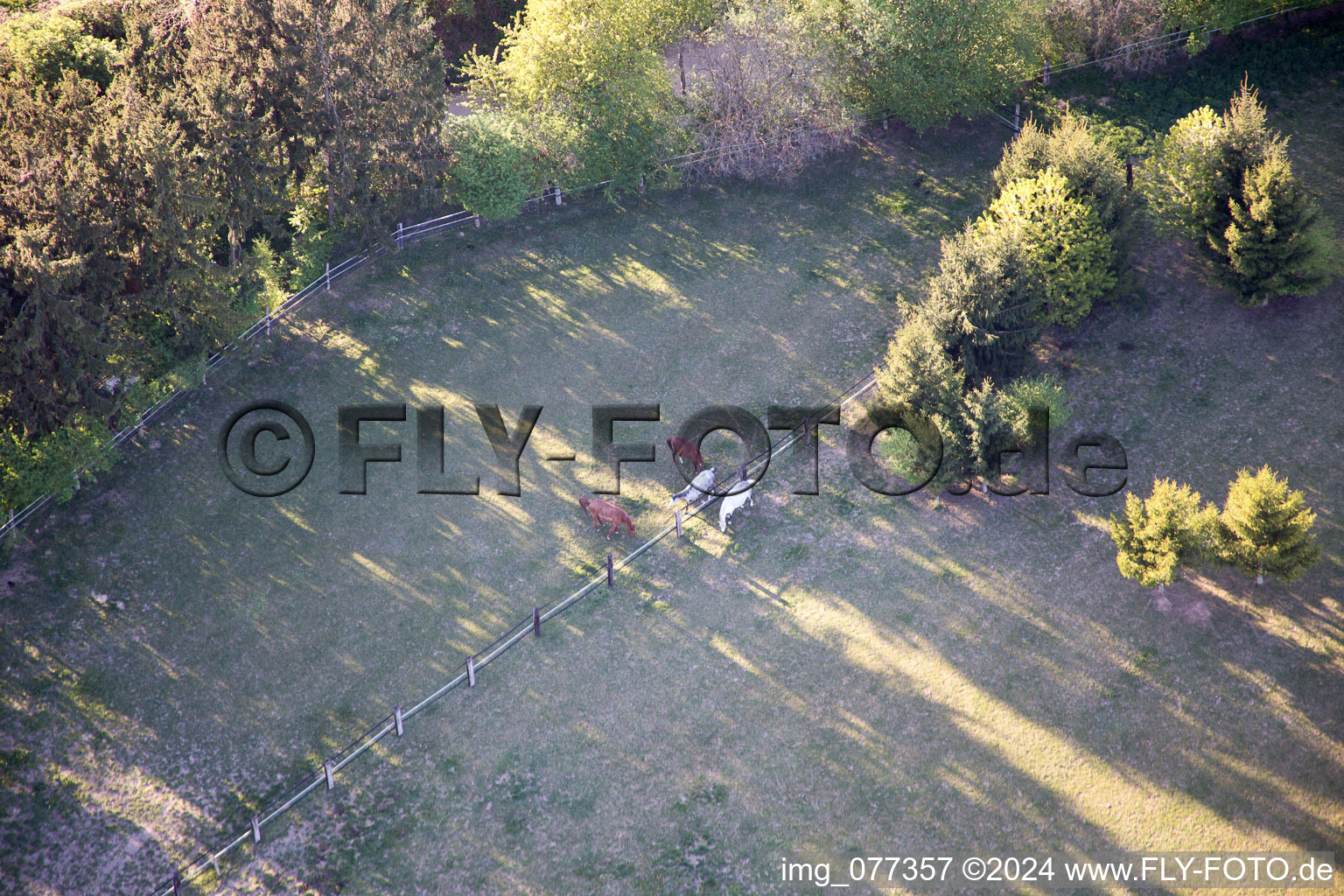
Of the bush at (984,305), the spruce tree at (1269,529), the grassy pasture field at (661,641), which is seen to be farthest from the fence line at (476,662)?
the spruce tree at (1269,529)

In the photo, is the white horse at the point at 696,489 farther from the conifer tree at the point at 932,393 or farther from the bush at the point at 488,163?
the bush at the point at 488,163

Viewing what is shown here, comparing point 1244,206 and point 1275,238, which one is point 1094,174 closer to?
point 1244,206

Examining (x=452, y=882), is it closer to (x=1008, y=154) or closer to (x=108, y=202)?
(x=108, y=202)

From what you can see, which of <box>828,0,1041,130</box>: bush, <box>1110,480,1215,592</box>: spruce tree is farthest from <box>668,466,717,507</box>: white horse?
<box>828,0,1041,130</box>: bush

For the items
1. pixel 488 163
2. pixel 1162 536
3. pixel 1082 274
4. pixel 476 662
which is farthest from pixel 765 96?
pixel 476 662

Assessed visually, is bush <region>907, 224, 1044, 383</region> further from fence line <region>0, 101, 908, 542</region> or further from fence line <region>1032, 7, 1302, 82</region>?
fence line <region>1032, 7, 1302, 82</region>

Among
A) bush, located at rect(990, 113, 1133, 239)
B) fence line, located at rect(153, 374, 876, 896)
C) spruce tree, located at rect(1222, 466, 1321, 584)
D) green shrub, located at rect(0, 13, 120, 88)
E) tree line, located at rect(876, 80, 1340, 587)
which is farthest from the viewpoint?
green shrub, located at rect(0, 13, 120, 88)
